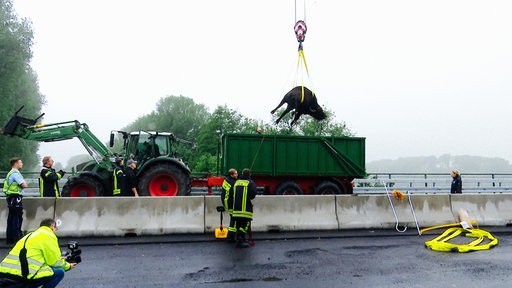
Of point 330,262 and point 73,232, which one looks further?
point 73,232

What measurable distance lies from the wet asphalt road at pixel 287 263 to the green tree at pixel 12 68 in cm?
2645

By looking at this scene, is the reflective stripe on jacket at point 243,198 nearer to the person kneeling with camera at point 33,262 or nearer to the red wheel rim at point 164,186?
the person kneeling with camera at point 33,262

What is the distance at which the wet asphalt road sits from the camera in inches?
234

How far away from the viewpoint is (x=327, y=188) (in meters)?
14.8

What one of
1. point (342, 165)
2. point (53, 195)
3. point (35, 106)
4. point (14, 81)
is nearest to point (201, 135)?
point (35, 106)

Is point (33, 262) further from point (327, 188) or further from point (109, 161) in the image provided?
point (327, 188)

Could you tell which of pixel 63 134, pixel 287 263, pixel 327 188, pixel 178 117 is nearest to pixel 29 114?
pixel 63 134

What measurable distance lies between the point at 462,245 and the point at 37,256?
7.25 m

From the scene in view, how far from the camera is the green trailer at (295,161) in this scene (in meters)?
14.4

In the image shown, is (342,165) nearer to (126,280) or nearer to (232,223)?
(232,223)

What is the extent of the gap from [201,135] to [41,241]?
50101 mm

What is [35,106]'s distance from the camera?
118 ft

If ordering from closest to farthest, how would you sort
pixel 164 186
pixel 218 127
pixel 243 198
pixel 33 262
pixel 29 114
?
pixel 33 262, pixel 243 198, pixel 164 186, pixel 29 114, pixel 218 127

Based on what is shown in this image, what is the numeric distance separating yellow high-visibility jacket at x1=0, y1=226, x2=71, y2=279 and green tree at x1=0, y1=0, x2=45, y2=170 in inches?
1150
